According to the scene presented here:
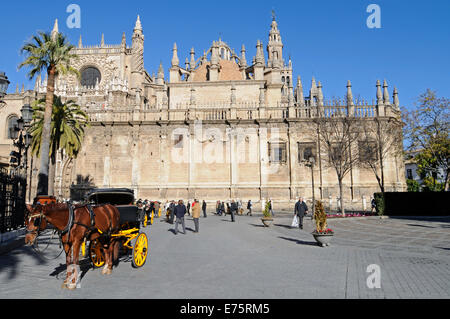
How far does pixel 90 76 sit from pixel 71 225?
5559 centimetres

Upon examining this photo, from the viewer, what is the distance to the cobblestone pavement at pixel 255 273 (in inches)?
210

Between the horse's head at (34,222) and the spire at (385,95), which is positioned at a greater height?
the spire at (385,95)

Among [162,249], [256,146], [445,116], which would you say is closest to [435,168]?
[445,116]

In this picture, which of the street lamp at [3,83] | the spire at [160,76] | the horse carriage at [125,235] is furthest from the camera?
the spire at [160,76]

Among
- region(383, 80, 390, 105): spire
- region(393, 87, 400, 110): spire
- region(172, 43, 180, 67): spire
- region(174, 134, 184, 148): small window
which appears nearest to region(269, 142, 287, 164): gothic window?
region(174, 134, 184, 148): small window

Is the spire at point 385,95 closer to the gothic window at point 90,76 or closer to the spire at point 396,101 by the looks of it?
the spire at point 396,101

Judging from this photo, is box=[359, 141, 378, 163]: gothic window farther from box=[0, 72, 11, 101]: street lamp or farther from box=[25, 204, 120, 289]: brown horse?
box=[0, 72, 11, 101]: street lamp

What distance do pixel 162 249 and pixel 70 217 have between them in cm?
508

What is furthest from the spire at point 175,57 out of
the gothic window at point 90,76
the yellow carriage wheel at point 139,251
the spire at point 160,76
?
the yellow carriage wheel at point 139,251

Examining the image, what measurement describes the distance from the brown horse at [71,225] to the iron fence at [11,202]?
5776 mm

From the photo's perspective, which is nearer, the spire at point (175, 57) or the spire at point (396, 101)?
the spire at point (396, 101)

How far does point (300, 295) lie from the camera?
16.9 ft

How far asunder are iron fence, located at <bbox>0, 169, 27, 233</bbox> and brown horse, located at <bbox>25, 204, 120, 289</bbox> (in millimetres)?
5776

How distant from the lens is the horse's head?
535 centimetres
